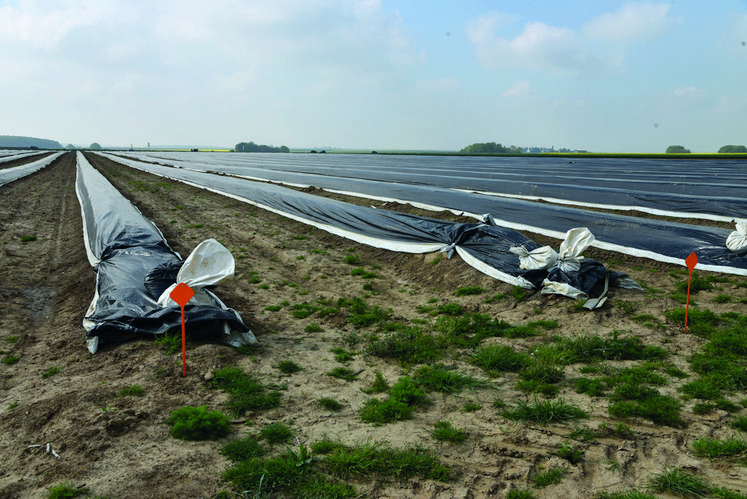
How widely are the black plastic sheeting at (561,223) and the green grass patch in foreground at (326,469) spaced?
7.24m

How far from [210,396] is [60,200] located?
19.6 meters

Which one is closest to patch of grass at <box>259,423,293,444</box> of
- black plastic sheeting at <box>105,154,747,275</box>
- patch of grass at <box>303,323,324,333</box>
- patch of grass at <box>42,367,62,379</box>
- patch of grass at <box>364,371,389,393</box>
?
patch of grass at <box>364,371,389,393</box>

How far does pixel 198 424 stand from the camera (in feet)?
12.1

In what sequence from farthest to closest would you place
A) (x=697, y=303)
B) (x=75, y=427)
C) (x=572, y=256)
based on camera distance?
(x=572, y=256), (x=697, y=303), (x=75, y=427)

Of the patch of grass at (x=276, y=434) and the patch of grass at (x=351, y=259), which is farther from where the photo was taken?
the patch of grass at (x=351, y=259)

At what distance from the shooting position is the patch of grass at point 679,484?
303 centimetres

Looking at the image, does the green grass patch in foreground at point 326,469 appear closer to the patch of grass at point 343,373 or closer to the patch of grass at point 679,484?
the patch of grass at point 343,373

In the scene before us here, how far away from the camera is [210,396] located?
4.34m

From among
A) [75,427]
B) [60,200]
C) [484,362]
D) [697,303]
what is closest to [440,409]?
[484,362]

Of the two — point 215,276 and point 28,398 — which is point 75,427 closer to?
point 28,398

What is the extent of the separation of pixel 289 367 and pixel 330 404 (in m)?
0.92

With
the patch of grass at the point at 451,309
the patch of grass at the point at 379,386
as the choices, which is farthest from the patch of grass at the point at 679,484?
the patch of grass at the point at 451,309

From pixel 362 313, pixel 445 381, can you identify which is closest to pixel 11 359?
pixel 362 313

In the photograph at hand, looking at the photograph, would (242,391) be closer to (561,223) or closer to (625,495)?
(625,495)
